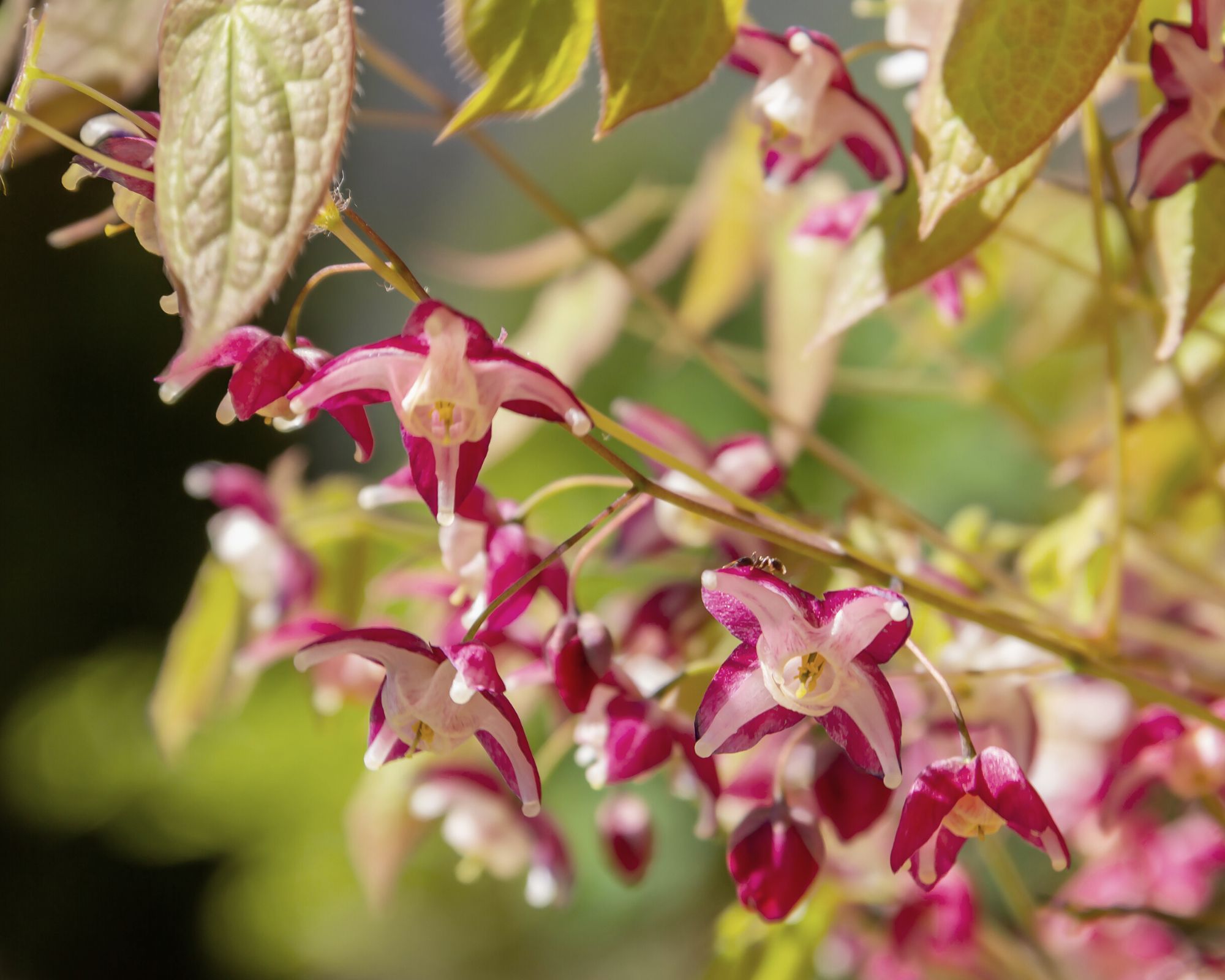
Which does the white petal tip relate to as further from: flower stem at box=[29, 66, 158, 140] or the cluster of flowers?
flower stem at box=[29, 66, 158, 140]

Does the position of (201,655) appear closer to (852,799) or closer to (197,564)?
(852,799)

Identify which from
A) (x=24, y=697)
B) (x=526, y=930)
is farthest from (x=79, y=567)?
(x=526, y=930)

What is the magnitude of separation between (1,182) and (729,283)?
451 mm

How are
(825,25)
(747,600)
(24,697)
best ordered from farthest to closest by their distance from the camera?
(24,697) → (825,25) → (747,600)

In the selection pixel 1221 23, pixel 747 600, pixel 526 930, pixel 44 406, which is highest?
pixel 1221 23

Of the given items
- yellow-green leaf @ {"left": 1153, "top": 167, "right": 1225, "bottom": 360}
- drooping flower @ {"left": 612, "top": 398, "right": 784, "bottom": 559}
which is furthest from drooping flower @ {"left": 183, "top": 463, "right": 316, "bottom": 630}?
yellow-green leaf @ {"left": 1153, "top": 167, "right": 1225, "bottom": 360}

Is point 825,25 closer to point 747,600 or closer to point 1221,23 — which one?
point 1221,23

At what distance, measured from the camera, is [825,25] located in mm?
1607

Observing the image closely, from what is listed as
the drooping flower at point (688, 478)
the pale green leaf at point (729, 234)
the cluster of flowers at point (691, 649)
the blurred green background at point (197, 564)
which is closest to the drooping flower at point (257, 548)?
the cluster of flowers at point (691, 649)

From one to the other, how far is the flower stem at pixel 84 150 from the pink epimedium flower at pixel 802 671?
0.48 feet

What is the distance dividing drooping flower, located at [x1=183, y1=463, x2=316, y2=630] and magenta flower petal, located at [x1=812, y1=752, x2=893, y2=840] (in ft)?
0.83

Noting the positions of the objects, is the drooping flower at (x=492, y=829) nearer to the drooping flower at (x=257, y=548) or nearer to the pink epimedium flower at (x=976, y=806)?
the drooping flower at (x=257, y=548)

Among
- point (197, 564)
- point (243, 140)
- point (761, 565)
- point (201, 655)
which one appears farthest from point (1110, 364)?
point (197, 564)

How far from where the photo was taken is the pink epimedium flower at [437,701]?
10.6 inches
